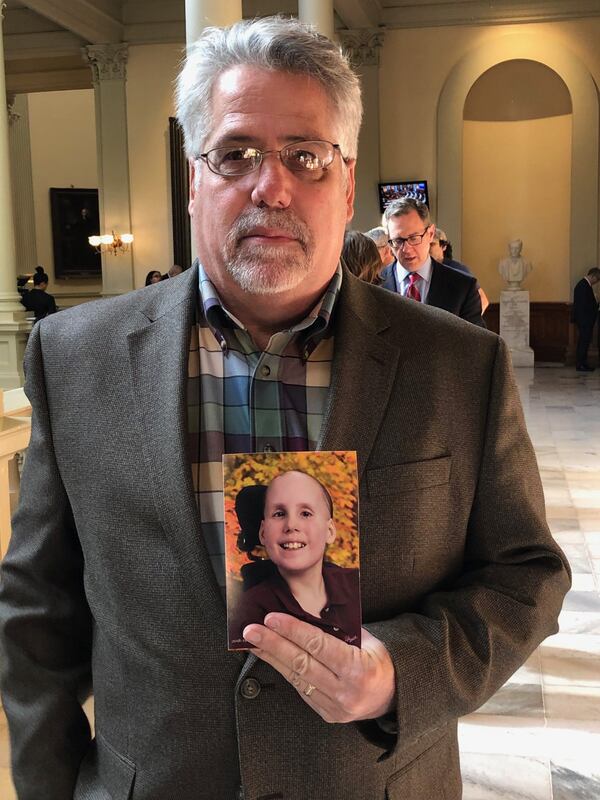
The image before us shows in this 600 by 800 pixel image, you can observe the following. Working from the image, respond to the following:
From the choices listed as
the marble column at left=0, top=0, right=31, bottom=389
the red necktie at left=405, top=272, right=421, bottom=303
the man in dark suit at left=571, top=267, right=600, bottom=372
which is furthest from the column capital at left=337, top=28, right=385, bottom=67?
the red necktie at left=405, top=272, right=421, bottom=303

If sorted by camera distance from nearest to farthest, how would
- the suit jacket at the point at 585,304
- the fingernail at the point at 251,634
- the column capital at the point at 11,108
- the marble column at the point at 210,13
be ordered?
the fingernail at the point at 251,634 < the marble column at the point at 210,13 < the suit jacket at the point at 585,304 < the column capital at the point at 11,108

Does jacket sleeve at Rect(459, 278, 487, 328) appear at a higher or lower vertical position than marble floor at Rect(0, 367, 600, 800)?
higher

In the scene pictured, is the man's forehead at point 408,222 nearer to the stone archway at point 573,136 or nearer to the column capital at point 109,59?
the stone archway at point 573,136

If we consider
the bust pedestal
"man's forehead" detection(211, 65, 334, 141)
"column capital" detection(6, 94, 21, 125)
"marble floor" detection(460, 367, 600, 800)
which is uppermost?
"column capital" detection(6, 94, 21, 125)

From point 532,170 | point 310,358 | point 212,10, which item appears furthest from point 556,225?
point 310,358

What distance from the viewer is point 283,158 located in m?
1.46

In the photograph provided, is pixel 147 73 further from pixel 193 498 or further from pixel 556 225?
pixel 193 498

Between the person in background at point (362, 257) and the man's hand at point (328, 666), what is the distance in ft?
11.3

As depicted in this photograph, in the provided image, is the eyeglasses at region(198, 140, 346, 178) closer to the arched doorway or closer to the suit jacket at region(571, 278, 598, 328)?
the suit jacket at region(571, 278, 598, 328)

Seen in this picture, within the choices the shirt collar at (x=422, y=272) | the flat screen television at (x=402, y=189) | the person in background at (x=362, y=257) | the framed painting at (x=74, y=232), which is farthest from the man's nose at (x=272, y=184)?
the framed painting at (x=74, y=232)

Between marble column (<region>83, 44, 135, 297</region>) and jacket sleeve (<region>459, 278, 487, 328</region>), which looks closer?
jacket sleeve (<region>459, 278, 487, 328</region>)

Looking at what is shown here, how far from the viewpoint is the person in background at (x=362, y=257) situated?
4.63 meters

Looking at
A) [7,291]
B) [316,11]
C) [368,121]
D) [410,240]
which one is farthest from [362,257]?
[368,121]

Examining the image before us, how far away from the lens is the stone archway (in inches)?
642
